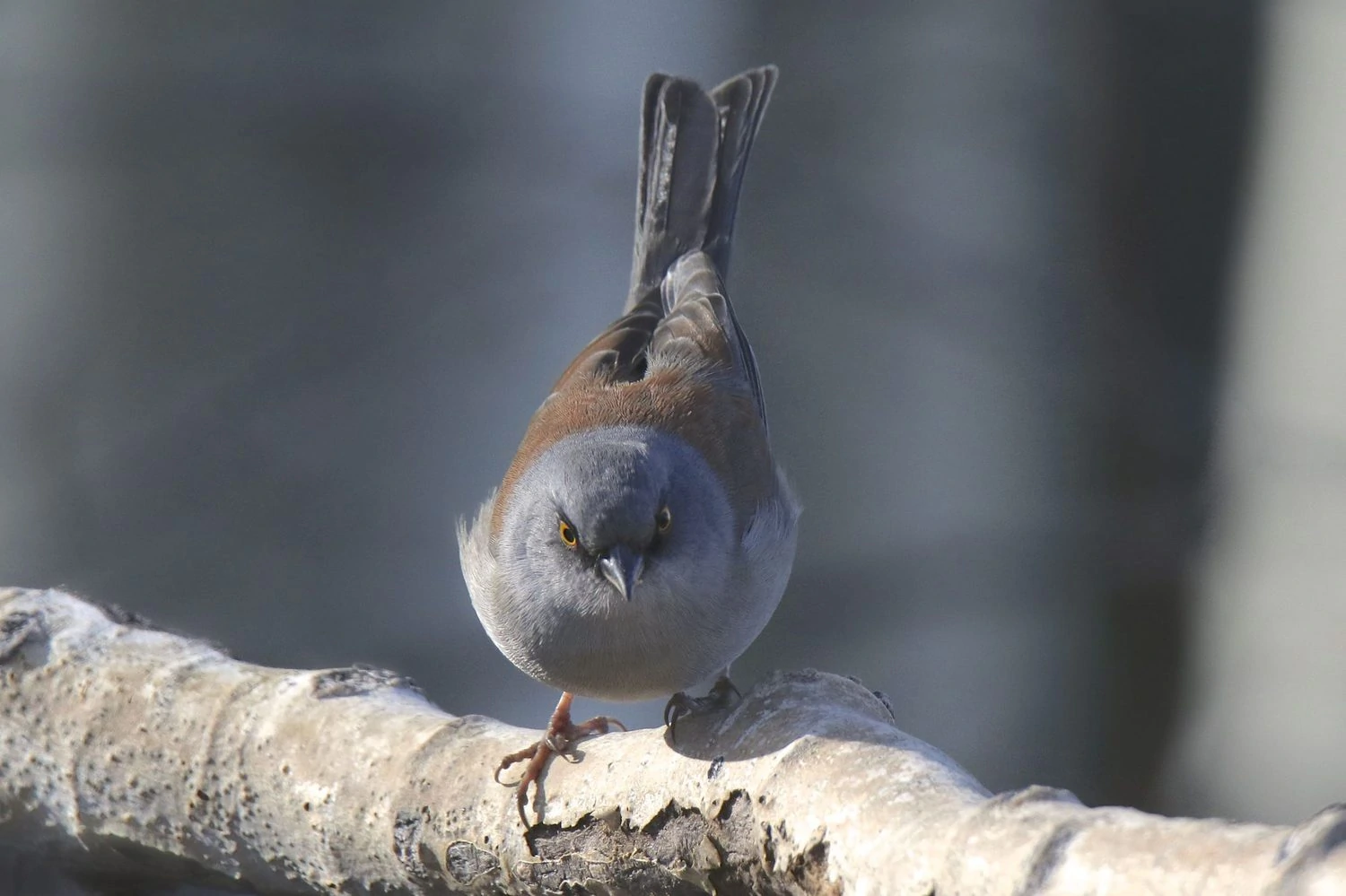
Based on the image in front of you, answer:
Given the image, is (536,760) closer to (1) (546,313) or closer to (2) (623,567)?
(2) (623,567)

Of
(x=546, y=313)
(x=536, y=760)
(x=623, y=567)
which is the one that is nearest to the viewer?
(x=536, y=760)

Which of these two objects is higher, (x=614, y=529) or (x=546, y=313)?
(x=546, y=313)

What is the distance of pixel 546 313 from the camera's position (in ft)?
14.4

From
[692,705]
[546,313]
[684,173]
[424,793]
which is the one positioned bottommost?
[424,793]

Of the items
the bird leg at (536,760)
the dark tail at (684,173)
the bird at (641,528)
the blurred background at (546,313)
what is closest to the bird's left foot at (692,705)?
the bird at (641,528)

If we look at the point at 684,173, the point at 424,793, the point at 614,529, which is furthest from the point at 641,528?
the point at 684,173

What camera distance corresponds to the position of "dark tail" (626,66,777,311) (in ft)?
10.7

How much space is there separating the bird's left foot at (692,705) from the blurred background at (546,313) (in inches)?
83.0

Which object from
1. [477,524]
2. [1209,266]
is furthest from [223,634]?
[1209,266]

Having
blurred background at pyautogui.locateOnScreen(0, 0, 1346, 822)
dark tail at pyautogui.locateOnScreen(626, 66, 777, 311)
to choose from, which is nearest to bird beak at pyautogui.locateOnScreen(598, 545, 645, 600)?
dark tail at pyautogui.locateOnScreen(626, 66, 777, 311)

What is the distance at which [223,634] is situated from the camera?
178 inches

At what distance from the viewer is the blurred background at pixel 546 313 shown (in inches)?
171

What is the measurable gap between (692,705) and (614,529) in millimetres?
345

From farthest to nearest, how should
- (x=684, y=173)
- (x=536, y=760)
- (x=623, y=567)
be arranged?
(x=684, y=173)
(x=623, y=567)
(x=536, y=760)
